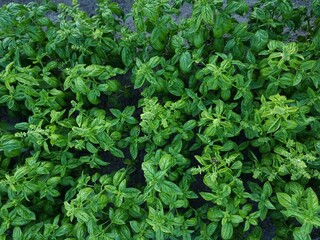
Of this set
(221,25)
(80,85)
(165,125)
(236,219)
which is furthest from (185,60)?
(236,219)

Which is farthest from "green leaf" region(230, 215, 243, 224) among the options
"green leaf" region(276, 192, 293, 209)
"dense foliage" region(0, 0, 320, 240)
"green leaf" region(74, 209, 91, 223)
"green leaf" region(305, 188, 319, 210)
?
"green leaf" region(74, 209, 91, 223)

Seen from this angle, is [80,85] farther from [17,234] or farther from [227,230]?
[227,230]

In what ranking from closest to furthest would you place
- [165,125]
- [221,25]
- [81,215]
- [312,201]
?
[312,201] → [81,215] → [165,125] → [221,25]

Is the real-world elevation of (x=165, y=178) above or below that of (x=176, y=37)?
below

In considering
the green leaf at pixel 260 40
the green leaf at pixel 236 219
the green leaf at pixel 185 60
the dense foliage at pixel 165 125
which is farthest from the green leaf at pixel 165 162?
the green leaf at pixel 260 40

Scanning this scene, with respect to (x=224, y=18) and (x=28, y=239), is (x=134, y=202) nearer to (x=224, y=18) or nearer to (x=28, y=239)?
(x=28, y=239)

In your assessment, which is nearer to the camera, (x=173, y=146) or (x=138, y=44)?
(x=173, y=146)

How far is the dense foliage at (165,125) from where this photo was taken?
195 cm

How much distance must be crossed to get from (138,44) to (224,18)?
1.56 ft

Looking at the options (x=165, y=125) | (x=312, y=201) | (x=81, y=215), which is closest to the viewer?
(x=312, y=201)

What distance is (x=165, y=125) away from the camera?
1994 mm

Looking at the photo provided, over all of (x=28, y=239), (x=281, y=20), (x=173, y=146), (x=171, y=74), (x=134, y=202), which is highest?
(x=281, y=20)

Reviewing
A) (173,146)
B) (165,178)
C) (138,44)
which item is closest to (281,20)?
(138,44)

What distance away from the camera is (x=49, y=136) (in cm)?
208
